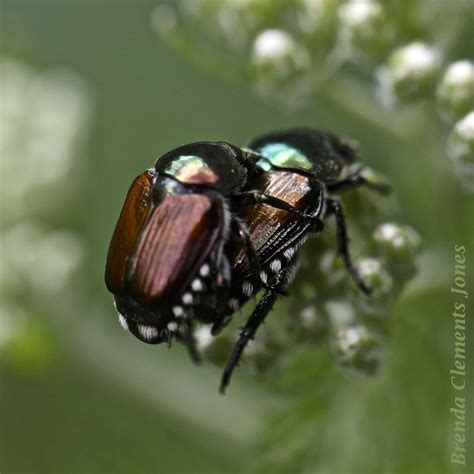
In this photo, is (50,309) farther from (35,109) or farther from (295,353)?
(295,353)

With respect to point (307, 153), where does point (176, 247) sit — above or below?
below

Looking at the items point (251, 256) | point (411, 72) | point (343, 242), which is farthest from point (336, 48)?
point (251, 256)

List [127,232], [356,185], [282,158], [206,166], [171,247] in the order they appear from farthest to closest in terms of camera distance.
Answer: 1. [356,185]
2. [282,158]
3. [206,166]
4. [127,232]
5. [171,247]

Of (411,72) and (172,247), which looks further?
(411,72)

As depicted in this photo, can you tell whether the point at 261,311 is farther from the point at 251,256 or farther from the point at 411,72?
the point at 411,72

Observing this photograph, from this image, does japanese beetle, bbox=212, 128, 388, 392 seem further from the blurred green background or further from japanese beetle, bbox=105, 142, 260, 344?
the blurred green background

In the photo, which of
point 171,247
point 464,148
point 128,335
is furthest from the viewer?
point 128,335
